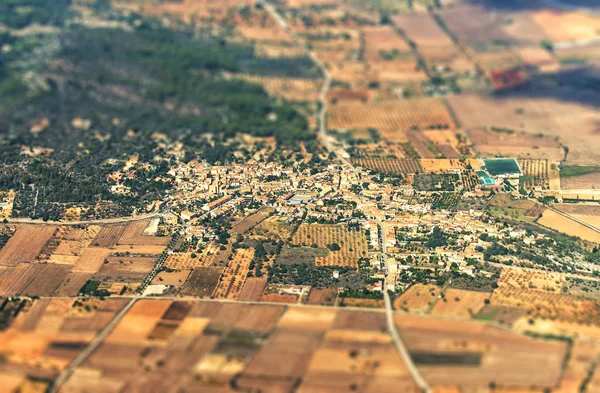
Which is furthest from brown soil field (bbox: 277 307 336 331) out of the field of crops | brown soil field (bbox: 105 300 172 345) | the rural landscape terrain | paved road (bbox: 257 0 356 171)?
the field of crops

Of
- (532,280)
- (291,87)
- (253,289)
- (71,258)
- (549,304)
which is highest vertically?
(549,304)

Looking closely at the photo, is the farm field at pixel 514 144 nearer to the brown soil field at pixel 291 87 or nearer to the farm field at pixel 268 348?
the brown soil field at pixel 291 87

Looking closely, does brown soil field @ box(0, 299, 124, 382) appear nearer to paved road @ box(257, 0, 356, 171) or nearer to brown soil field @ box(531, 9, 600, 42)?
paved road @ box(257, 0, 356, 171)

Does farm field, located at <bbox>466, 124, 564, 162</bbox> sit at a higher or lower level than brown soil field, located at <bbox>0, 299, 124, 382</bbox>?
higher

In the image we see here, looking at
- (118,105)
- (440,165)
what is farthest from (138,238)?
(118,105)

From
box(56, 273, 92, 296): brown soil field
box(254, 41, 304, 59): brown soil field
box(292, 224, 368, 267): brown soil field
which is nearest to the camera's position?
box(56, 273, 92, 296): brown soil field

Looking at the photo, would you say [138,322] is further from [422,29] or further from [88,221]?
[422,29]

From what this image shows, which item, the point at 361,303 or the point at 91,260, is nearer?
the point at 361,303
